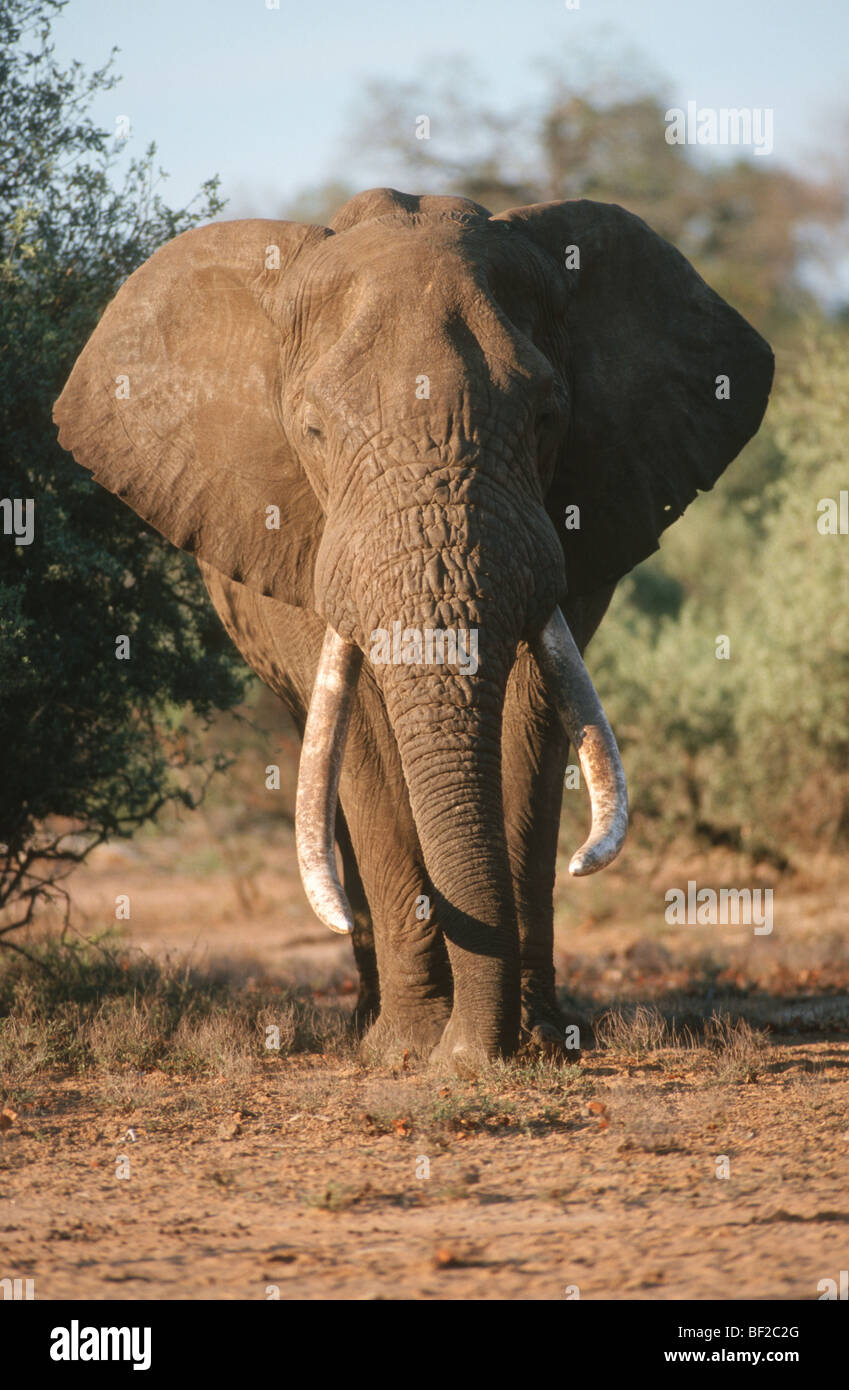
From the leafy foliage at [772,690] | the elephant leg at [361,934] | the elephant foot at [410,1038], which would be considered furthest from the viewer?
the leafy foliage at [772,690]

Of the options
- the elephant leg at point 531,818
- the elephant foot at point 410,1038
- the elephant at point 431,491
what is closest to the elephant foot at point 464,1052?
the elephant at point 431,491

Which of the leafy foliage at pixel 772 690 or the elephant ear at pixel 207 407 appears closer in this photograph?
the elephant ear at pixel 207 407

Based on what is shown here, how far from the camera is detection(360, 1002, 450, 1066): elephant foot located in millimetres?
7102

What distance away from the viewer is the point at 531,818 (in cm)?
727

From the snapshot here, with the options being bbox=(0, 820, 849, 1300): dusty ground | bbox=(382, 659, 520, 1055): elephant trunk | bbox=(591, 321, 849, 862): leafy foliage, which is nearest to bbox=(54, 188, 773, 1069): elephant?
bbox=(382, 659, 520, 1055): elephant trunk

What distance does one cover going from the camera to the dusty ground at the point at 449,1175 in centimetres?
442

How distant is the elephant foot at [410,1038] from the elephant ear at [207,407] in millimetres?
2014

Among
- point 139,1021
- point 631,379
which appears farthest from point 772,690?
point 139,1021

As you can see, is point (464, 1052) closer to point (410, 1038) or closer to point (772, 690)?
point (410, 1038)

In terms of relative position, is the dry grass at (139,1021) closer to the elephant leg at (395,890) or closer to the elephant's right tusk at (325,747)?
the elephant leg at (395,890)

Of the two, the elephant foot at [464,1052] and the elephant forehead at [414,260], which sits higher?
the elephant forehead at [414,260]

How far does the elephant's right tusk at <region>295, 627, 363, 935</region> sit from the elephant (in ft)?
0.04

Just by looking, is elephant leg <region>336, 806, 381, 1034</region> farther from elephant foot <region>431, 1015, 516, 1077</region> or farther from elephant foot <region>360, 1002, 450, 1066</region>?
elephant foot <region>431, 1015, 516, 1077</region>
